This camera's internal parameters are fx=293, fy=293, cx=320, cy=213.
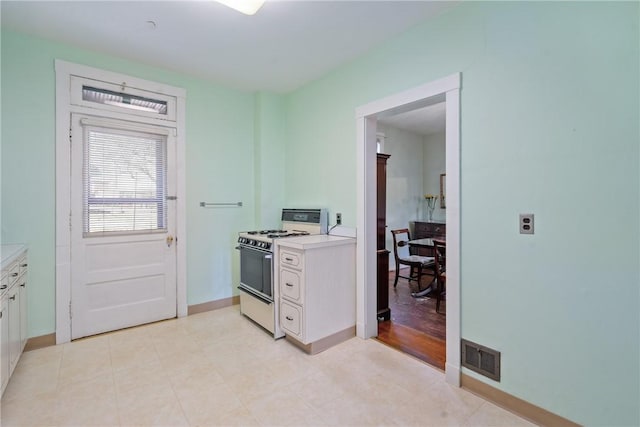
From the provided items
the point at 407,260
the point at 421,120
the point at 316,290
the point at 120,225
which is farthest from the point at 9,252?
the point at 421,120

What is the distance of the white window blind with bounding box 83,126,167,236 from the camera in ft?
9.36

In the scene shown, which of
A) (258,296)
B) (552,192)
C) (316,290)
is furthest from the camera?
(258,296)

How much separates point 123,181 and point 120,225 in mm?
452

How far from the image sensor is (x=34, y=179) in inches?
101

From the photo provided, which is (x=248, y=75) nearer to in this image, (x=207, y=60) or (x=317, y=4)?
(x=207, y=60)

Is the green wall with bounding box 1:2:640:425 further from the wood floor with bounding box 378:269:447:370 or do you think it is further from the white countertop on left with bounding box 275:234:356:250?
the wood floor with bounding box 378:269:447:370

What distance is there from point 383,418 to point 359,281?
4.04ft

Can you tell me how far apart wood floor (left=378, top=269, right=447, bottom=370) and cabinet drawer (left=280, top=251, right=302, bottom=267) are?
3.68 feet

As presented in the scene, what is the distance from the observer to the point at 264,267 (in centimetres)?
287

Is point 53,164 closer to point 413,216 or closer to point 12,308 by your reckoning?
point 12,308

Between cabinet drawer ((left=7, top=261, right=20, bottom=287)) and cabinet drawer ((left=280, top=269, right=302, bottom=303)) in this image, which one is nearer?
cabinet drawer ((left=7, top=261, right=20, bottom=287))

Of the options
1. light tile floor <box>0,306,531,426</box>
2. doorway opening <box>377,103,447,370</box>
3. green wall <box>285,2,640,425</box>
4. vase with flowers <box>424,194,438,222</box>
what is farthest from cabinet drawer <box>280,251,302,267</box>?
vase with flowers <box>424,194,438,222</box>

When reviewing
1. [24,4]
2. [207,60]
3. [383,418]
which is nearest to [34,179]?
[24,4]

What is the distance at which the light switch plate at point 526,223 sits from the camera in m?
1.76
